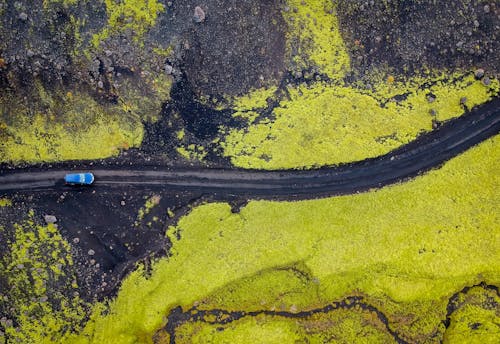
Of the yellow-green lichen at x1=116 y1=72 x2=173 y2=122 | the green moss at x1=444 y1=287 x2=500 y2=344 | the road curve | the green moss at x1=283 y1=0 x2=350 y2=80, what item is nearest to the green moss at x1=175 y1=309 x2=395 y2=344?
the green moss at x1=444 y1=287 x2=500 y2=344

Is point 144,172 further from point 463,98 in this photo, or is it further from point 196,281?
point 463,98

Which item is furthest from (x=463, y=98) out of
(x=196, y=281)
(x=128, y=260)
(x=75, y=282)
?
(x=75, y=282)

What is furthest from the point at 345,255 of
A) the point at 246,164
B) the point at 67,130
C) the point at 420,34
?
the point at 67,130

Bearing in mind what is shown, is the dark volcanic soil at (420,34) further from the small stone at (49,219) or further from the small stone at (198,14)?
the small stone at (49,219)

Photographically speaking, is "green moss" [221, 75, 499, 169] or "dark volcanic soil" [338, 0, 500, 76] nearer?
"dark volcanic soil" [338, 0, 500, 76]

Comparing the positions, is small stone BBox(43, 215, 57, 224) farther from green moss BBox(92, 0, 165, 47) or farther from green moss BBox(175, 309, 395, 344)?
green moss BBox(92, 0, 165, 47)

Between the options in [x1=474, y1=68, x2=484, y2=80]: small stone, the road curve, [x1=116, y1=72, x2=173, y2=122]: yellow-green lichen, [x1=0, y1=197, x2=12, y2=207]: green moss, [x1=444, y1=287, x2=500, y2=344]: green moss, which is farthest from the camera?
[x1=474, y1=68, x2=484, y2=80]: small stone
